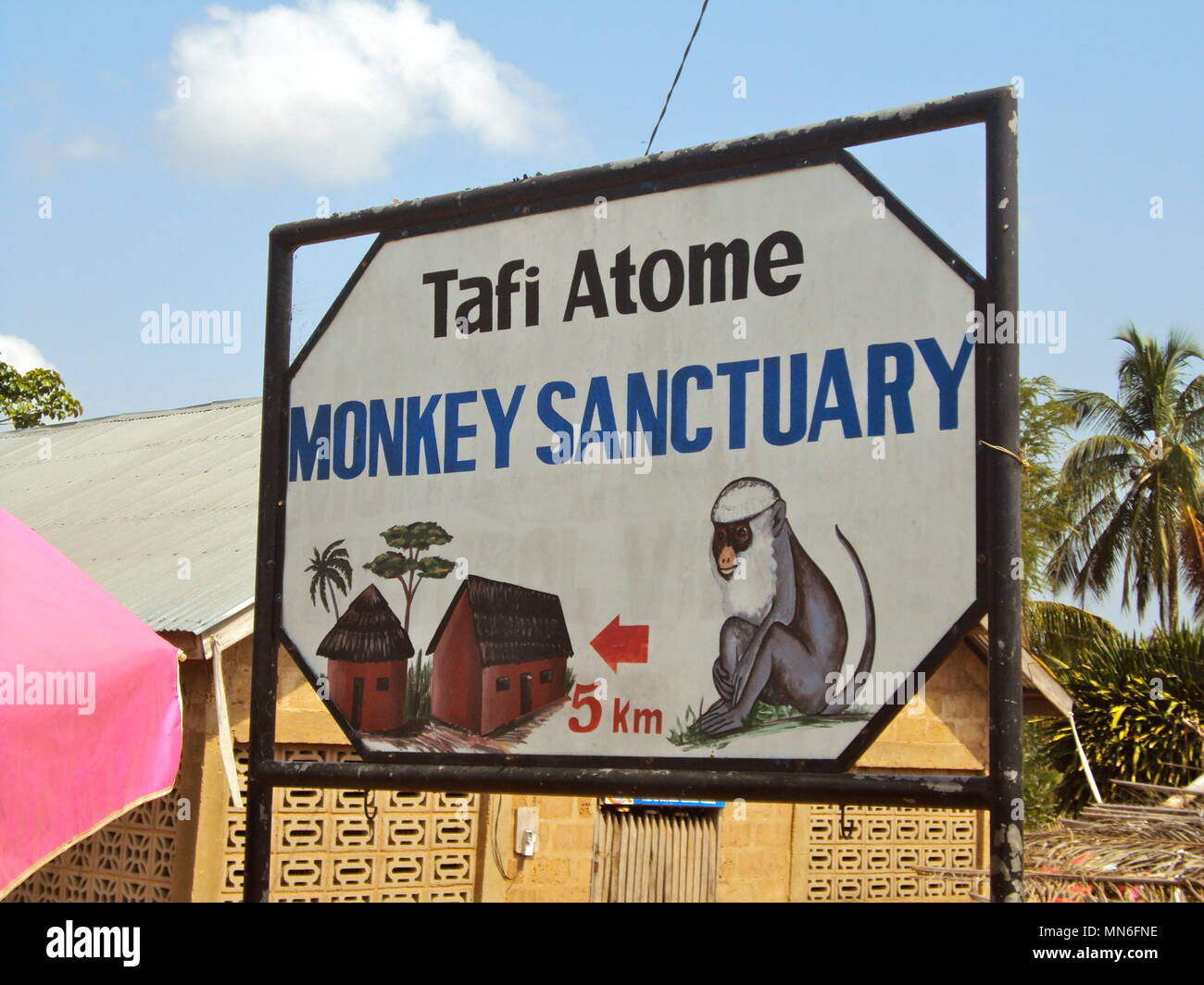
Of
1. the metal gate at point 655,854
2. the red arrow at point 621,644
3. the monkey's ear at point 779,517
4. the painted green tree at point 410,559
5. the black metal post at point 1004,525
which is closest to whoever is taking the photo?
the black metal post at point 1004,525

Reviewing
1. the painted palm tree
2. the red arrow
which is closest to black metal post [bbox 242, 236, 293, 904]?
the painted palm tree

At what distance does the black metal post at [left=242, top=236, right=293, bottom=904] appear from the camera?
160 inches

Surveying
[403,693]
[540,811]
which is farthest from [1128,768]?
[403,693]

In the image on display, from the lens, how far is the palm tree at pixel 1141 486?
32.6m

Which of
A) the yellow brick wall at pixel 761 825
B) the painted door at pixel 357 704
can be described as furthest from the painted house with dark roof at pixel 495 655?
the yellow brick wall at pixel 761 825

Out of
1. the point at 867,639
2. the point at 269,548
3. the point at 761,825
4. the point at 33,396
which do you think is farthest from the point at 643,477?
the point at 33,396

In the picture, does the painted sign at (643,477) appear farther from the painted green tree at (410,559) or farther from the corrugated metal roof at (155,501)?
the corrugated metal roof at (155,501)

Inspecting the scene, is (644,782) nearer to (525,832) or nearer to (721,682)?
(721,682)

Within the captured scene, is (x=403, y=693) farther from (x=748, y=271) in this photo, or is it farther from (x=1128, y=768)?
(x=1128, y=768)

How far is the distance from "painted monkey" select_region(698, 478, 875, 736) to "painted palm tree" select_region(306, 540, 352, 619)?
121 centimetres

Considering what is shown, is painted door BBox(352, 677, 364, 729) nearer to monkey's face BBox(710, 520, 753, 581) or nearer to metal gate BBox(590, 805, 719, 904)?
monkey's face BBox(710, 520, 753, 581)

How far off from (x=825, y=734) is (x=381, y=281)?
1.94m

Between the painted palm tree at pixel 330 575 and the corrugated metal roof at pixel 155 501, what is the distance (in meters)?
3.70

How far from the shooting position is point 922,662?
123 inches
